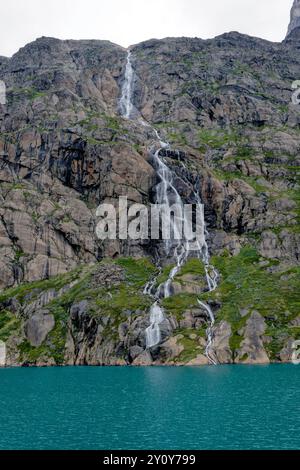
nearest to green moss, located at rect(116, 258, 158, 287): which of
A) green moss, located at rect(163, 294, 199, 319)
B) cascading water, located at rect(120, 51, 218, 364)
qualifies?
cascading water, located at rect(120, 51, 218, 364)

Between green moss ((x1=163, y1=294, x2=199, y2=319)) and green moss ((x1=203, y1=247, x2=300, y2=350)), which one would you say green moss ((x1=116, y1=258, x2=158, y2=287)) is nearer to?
green moss ((x1=163, y1=294, x2=199, y2=319))

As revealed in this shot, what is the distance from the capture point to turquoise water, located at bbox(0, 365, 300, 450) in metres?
47.5

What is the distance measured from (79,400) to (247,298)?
76.2 meters

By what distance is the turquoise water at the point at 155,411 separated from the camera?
4750 centimetres

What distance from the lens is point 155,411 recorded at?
202 ft

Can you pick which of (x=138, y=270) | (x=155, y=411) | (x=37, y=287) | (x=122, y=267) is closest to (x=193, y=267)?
(x=138, y=270)

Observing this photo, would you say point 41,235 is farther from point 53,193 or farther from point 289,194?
point 289,194

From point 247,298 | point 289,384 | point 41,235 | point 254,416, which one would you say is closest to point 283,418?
point 254,416

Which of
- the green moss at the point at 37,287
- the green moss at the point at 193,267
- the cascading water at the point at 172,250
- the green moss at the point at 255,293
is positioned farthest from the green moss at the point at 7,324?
the green moss at the point at 255,293

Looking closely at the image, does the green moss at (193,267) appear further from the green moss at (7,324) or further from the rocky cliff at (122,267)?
the green moss at (7,324)

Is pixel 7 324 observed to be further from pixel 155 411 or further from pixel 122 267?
pixel 155 411

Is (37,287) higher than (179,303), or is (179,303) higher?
(37,287)
